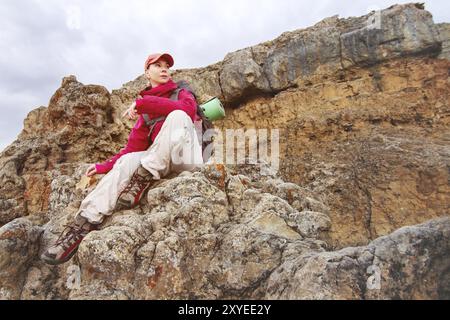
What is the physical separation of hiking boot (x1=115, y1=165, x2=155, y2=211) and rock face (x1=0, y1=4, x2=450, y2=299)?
108 millimetres

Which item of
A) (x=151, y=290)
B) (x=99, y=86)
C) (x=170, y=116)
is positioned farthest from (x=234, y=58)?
(x=151, y=290)

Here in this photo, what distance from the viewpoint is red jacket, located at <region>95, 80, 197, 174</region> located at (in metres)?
4.11

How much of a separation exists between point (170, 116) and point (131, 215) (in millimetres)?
1184

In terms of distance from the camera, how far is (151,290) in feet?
10.1

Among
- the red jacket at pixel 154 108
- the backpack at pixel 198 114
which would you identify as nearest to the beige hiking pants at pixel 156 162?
the red jacket at pixel 154 108

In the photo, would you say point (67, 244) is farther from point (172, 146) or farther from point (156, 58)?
point (156, 58)

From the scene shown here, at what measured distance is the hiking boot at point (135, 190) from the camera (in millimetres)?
3961

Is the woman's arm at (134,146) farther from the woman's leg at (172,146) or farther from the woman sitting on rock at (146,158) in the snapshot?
the woman's leg at (172,146)

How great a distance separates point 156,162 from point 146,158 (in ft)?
0.40

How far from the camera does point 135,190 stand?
13.2ft

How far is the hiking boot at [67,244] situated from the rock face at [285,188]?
0.17 metres
